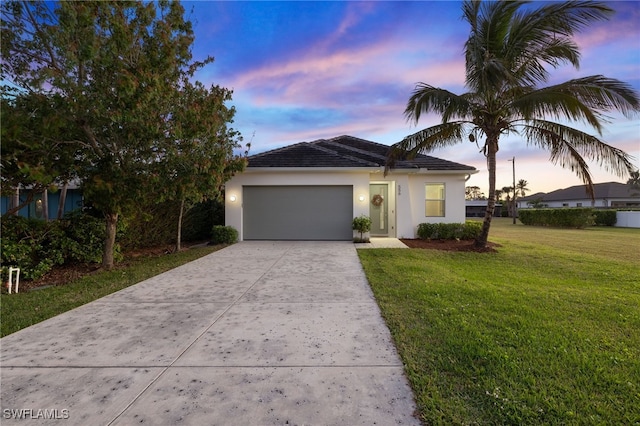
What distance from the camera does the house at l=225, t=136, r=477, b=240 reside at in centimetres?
1241

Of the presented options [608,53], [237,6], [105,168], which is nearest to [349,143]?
[237,6]

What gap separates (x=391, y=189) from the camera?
13516 millimetres

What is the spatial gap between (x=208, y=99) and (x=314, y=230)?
22.7 feet

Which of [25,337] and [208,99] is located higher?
[208,99]

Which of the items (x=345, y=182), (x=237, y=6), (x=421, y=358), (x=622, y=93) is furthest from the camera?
(x=345, y=182)

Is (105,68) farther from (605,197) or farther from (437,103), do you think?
(605,197)

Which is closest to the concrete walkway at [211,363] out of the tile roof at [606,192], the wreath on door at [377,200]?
the wreath on door at [377,200]

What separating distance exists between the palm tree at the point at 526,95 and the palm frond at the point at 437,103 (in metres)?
0.03

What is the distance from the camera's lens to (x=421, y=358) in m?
3.03

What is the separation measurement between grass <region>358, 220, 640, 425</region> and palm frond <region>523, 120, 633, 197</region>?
3.00 meters

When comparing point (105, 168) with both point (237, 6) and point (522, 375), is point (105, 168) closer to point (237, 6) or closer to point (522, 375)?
point (237, 6)

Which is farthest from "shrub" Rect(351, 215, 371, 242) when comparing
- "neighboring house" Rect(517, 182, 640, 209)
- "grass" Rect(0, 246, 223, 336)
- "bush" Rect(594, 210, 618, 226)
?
"neighboring house" Rect(517, 182, 640, 209)

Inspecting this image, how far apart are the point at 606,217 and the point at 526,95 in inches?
946

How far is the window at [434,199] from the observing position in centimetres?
1345
